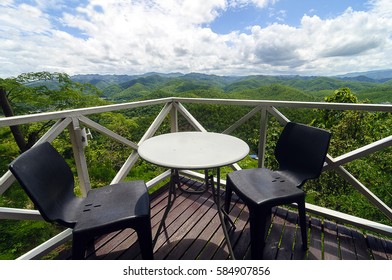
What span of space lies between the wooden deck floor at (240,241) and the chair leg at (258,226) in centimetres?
21

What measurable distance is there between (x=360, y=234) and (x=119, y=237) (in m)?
2.31

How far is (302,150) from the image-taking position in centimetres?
179

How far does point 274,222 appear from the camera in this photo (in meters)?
2.07

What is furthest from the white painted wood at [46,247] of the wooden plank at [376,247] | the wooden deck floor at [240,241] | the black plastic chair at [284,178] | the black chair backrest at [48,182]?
the wooden plank at [376,247]

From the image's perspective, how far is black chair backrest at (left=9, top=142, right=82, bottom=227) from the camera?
3.39ft

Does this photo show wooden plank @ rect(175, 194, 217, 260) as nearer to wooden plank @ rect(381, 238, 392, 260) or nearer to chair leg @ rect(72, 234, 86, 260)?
chair leg @ rect(72, 234, 86, 260)

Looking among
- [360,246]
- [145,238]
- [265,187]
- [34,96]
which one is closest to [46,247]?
[145,238]

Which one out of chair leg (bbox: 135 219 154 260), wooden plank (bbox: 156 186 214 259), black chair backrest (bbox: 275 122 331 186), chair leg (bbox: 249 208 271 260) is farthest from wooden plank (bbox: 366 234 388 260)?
chair leg (bbox: 135 219 154 260)

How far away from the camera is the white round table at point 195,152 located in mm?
1322

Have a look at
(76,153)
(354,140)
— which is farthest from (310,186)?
(76,153)

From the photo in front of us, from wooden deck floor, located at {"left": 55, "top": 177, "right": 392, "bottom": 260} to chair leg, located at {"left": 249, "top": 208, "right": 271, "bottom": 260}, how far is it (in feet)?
0.69

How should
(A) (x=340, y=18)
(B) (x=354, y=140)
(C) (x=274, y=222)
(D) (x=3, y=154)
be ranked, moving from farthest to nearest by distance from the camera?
(D) (x=3, y=154) → (B) (x=354, y=140) → (A) (x=340, y=18) → (C) (x=274, y=222)

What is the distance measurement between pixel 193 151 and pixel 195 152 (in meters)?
0.03
